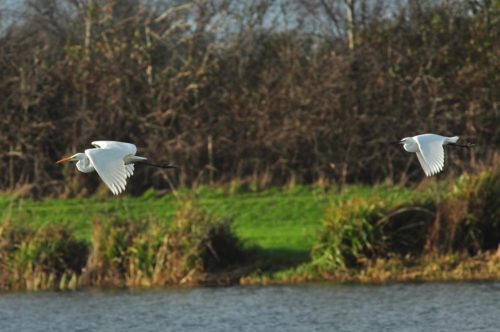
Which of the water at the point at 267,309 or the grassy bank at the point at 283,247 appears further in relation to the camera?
the grassy bank at the point at 283,247

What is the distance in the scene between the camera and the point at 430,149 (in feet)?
44.0

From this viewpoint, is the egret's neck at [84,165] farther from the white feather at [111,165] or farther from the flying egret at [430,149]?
the flying egret at [430,149]

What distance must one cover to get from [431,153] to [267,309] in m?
5.11

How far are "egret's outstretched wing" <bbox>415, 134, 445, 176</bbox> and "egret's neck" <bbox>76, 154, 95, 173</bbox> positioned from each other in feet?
10.1

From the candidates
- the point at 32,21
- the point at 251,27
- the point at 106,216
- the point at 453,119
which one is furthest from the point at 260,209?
the point at 32,21

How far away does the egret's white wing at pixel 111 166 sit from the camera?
39.3 ft

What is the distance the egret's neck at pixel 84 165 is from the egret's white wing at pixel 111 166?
33 centimetres

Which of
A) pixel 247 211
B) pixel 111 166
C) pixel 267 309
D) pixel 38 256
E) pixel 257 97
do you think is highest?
pixel 257 97

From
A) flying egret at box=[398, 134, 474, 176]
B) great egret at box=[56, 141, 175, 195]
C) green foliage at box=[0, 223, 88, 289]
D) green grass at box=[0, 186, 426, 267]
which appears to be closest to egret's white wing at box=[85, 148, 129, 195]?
great egret at box=[56, 141, 175, 195]

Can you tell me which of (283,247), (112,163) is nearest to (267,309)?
(283,247)

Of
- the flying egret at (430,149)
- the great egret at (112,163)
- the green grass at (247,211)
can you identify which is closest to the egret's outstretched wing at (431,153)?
the flying egret at (430,149)

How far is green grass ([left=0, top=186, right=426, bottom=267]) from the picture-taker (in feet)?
Result: 67.1

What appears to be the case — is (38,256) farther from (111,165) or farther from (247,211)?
(111,165)

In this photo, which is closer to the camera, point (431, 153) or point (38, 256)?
point (431, 153)
